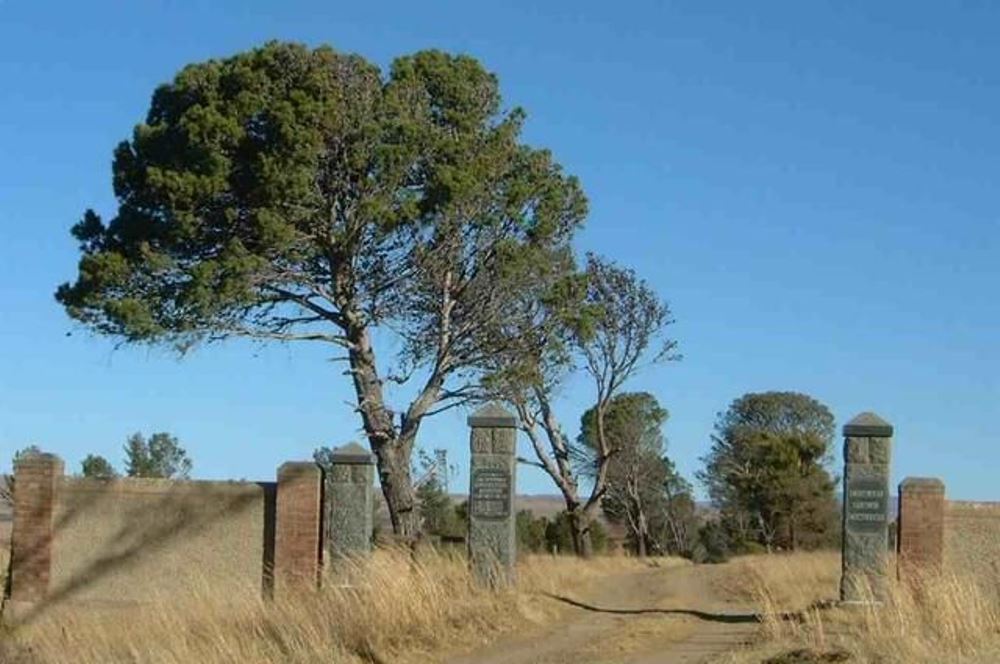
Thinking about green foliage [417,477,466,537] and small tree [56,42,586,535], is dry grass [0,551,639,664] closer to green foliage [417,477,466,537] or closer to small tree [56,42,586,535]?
small tree [56,42,586,535]

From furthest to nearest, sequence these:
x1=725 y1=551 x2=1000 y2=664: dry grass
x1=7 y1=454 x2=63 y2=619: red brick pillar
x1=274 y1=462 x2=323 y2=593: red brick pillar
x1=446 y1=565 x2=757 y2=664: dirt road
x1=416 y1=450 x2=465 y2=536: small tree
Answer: x1=416 y1=450 x2=465 y2=536: small tree, x1=7 y1=454 x2=63 y2=619: red brick pillar, x1=274 y1=462 x2=323 y2=593: red brick pillar, x1=446 y1=565 x2=757 y2=664: dirt road, x1=725 y1=551 x2=1000 y2=664: dry grass

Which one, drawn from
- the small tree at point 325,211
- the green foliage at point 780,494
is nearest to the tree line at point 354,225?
the small tree at point 325,211

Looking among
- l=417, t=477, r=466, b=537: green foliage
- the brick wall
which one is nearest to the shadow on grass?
the brick wall

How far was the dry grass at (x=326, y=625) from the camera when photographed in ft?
56.0

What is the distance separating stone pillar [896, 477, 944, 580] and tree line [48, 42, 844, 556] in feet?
36.9

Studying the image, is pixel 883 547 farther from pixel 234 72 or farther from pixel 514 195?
pixel 234 72

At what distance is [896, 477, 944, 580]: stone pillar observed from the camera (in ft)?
74.0

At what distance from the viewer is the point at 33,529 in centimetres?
2394

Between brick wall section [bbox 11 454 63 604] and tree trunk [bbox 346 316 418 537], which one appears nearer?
brick wall section [bbox 11 454 63 604]

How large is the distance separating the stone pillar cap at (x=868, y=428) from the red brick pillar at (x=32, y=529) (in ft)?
38.9

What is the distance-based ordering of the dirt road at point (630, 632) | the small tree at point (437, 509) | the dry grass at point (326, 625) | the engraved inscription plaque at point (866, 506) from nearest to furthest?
the dry grass at point (326, 625), the dirt road at point (630, 632), the engraved inscription plaque at point (866, 506), the small tree at point (437, 509)

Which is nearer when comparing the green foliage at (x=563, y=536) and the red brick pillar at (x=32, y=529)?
the red brick pillar at (x=32, y=529)

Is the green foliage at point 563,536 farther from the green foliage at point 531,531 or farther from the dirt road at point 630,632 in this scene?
the dirt road at point 630,632

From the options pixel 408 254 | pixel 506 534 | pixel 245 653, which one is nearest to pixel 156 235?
pixel 408 254
